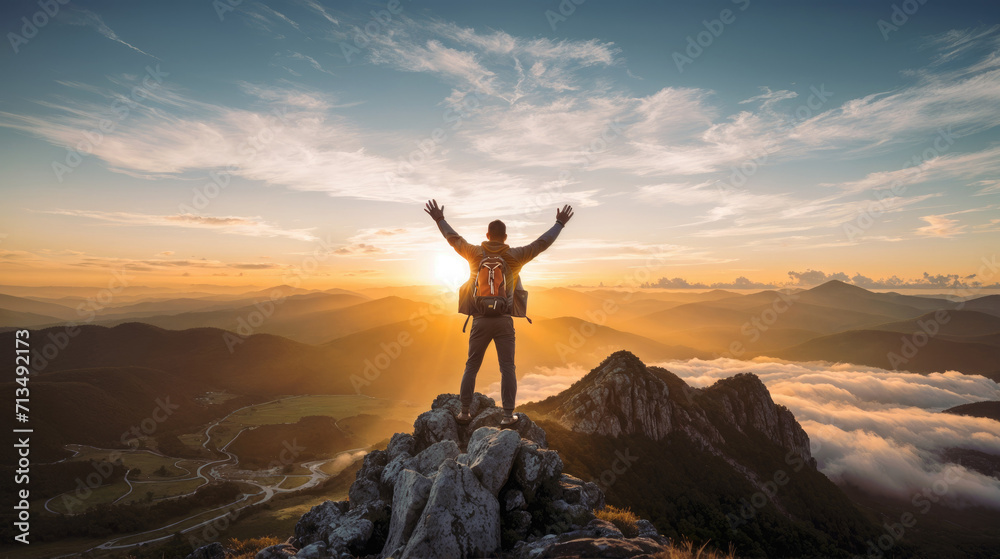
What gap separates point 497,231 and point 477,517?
7885 millimetres

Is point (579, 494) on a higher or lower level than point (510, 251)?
lower

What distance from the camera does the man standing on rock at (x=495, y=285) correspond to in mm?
11672

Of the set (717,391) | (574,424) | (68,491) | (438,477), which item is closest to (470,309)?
(438,477)

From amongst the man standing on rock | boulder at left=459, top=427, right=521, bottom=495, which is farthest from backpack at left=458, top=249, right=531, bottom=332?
boulder at left=459, top=427, right=521, bottom=495

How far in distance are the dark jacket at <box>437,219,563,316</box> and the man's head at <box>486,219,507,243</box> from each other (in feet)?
0.53

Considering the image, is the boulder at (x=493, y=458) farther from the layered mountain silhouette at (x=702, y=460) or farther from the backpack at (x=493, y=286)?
the layered mountain silhouette at (x=702, y=460)

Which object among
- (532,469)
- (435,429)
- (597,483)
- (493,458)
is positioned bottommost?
(597,483)

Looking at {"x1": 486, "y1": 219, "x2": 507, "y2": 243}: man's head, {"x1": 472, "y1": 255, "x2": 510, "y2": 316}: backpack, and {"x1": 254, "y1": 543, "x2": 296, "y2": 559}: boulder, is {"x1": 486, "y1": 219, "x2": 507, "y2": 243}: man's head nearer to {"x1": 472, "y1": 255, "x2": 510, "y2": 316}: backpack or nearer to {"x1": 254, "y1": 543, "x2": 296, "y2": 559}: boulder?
{"x1": 472, "y1": 255, "x2": 510, "y2": 316}: backpack

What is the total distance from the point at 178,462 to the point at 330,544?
19945cm

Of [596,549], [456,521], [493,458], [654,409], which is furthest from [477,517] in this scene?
[654,409]

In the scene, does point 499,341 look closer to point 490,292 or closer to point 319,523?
point 490,292

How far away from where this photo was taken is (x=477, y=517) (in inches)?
410

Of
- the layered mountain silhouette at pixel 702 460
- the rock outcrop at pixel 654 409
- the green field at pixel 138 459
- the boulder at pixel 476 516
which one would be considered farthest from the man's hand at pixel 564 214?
the green field at pixel 138 459

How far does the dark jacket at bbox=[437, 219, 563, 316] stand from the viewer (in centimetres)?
1170
